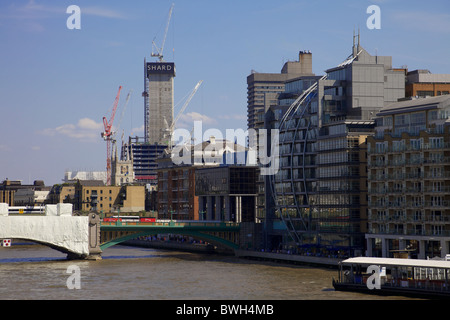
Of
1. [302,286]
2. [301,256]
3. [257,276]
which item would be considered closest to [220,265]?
[301,256]

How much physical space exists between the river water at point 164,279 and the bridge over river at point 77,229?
3513 mm

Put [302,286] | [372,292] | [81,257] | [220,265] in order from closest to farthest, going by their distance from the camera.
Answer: [372,292] < [302,286] < [220,265] < [81,257]

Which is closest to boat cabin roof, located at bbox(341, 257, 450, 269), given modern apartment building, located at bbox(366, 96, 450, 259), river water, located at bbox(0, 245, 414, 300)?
river water, located at bbox(0, 245, 414, 300)

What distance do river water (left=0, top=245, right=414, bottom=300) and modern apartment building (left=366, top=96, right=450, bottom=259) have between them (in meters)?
11.3

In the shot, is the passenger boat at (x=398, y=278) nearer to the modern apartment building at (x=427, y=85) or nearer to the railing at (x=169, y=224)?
the modern apartment building at (x=427, y=85)

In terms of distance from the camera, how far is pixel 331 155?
149 meters

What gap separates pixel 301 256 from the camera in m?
146

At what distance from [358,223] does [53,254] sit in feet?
209

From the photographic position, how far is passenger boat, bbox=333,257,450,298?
9825cm

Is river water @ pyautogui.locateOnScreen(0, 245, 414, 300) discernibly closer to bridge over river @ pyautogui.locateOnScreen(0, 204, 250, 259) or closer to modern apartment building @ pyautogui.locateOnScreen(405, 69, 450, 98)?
bridge over river @ pyautogui.locateOnScreen(0, 204, 250, 259)

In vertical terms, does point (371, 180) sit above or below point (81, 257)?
above
